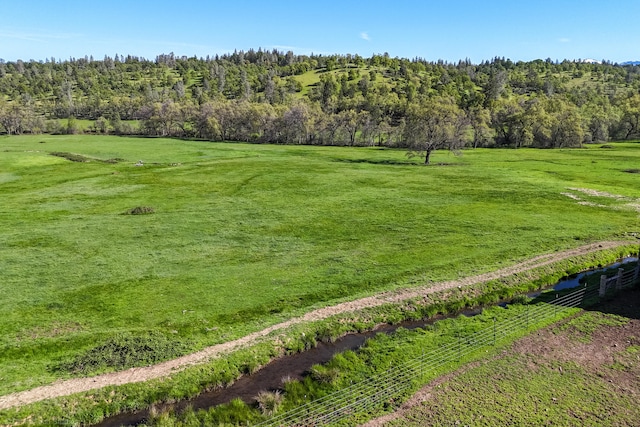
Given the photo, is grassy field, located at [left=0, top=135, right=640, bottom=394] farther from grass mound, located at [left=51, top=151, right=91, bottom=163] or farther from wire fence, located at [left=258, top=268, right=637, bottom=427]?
grass mound, located at [left=51, top=151, right=91, bottom=163]

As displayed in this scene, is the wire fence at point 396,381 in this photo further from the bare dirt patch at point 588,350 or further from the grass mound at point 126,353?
the grass mound at point 126,353

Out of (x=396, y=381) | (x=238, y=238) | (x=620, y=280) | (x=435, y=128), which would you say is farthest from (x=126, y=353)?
(x=435, y=128)

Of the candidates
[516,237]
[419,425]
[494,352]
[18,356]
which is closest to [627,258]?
[516,237]

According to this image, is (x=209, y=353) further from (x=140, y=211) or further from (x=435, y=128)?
(x=435, y=128)

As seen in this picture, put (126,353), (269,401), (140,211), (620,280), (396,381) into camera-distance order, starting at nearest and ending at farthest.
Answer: (269,401) < (396,381) < (126,353) < (620,280) < (140,211)

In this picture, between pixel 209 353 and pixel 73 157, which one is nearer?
pixel 209 353

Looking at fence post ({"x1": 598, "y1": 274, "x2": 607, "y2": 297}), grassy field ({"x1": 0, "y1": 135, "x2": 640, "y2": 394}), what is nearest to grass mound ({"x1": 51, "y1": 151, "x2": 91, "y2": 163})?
grassy field ({"x1": 0, "y1": 135, "x2": 640, "y2": 394})
